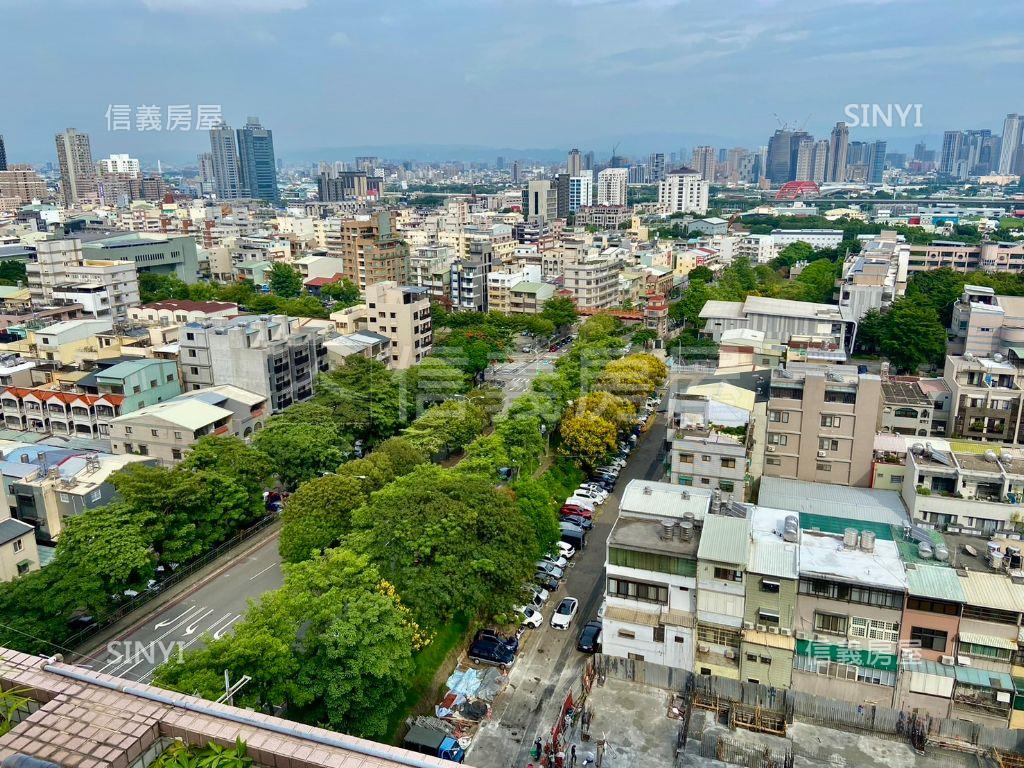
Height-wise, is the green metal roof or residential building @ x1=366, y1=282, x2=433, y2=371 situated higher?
residential building @ x1=366, y1=282, x2=433, y2=371

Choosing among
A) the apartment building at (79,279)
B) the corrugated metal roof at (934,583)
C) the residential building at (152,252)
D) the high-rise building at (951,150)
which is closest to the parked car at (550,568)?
the corrugated metal roof at (934,583)

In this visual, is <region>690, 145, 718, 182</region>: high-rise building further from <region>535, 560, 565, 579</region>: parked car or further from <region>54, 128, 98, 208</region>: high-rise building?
<region>535, 560, 565, 579</region>: parked car

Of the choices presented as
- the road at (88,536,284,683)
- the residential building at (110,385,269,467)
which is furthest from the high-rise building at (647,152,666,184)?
the road at (88,536,284,683)

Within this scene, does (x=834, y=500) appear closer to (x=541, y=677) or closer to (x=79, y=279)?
(x=541, y=677)

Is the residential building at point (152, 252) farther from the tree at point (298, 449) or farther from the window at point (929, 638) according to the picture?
the window at point (929, 638)

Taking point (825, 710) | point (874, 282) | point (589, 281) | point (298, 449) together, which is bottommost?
point (825, 710)

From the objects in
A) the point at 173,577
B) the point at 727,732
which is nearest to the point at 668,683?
the point at 727,732

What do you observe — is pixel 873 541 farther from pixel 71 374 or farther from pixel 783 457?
pixel 71 374

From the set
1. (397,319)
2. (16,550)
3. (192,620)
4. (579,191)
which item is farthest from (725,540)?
(579,191)
